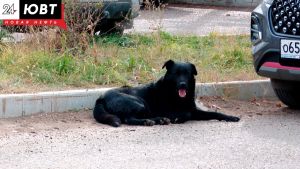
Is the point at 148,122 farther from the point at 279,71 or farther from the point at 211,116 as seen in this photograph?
the point at 279,71

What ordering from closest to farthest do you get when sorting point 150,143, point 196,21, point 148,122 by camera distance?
point 150,143 < point 148,122 < point 196,21

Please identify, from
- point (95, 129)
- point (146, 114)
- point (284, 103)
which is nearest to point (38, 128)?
point (95, 129)

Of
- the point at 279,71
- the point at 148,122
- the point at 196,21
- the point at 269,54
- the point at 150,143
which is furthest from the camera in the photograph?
the point at 196,21

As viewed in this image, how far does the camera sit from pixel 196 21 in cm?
1711

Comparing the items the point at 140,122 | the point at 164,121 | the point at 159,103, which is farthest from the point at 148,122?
the point at 159,103

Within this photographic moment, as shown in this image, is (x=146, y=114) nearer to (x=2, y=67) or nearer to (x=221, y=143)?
(x=221, y=143)

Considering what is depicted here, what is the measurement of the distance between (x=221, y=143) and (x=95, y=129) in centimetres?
130

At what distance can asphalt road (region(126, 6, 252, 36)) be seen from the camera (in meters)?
14.3
